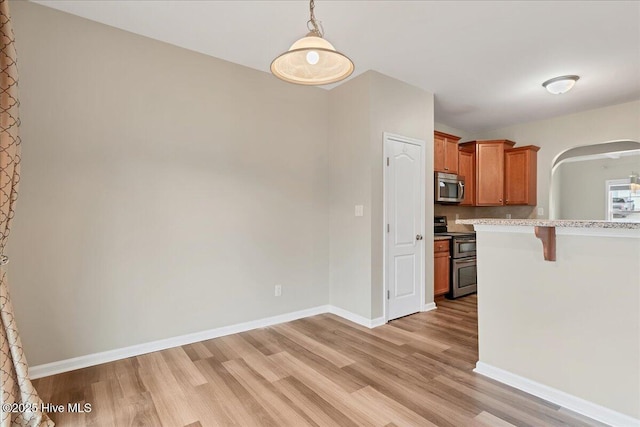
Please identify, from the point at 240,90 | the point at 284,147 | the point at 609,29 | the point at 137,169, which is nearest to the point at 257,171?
the point at 284,147

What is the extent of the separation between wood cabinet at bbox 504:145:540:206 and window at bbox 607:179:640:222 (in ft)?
4.00

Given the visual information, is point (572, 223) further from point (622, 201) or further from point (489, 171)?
point (622, 201)

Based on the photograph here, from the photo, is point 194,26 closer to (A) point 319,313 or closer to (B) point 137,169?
(B) point 137,169

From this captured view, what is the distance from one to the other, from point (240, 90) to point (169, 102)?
746mm

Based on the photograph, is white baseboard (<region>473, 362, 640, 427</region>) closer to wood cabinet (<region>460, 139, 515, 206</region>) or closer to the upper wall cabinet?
the upper wall cabinet

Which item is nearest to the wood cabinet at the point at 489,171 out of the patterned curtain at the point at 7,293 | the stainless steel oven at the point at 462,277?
the stainless steel oven at the point at 462,277

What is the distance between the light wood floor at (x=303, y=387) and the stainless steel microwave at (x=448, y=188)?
2.26 metres

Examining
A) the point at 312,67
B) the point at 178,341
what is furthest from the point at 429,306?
the point at 312,67

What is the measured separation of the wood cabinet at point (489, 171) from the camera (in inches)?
216

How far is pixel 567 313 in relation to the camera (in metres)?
2.04

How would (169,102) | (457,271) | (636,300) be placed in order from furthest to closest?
(457,271) < (169,102) < (636,300)

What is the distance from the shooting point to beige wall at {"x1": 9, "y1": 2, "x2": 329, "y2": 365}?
2406 millimetres

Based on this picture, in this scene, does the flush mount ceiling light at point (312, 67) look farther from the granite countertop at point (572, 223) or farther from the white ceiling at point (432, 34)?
the granite countertop at point (572, 223)

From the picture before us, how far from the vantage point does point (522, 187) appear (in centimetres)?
544
